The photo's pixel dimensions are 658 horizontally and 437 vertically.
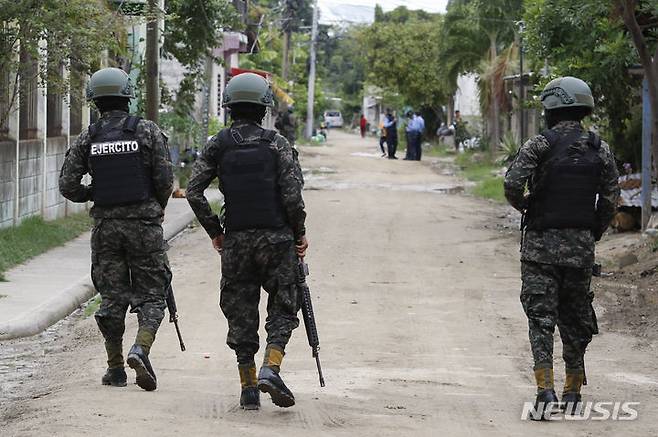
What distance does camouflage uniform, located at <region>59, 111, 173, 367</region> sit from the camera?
25.6 feet

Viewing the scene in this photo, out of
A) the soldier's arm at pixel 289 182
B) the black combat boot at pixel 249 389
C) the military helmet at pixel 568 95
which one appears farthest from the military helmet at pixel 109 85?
the military helmet at pixel 568 95

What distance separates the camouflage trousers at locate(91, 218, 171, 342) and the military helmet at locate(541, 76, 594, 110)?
264cm

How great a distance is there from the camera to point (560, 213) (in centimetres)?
736

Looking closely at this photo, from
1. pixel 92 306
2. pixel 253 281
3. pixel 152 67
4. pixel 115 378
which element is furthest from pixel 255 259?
pixel 152 67

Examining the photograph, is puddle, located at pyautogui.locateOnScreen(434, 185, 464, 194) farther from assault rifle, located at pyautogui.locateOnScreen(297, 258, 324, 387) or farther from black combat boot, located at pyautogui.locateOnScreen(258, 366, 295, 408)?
black combat boot, located at pyautogui.locateOnScreen(258, 366, 295, 408)

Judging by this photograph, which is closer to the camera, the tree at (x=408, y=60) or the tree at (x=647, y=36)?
the tree at (x=647, y=36)

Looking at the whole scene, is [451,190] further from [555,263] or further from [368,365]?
[555,263]

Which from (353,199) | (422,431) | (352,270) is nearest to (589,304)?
Result: (422,431)

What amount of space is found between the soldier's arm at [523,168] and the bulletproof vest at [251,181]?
1409 millimetres

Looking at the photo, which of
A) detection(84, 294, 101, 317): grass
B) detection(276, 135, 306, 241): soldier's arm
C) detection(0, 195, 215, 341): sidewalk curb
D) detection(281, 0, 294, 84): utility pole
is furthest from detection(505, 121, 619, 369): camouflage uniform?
detection(281, 0, 294, 84): utility pole

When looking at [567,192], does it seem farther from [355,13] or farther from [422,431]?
[355,13]

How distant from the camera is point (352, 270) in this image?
1455cm

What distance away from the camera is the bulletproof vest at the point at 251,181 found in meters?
7.12

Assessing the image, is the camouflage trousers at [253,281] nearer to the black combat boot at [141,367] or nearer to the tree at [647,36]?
the black combat boot at [141,367]
